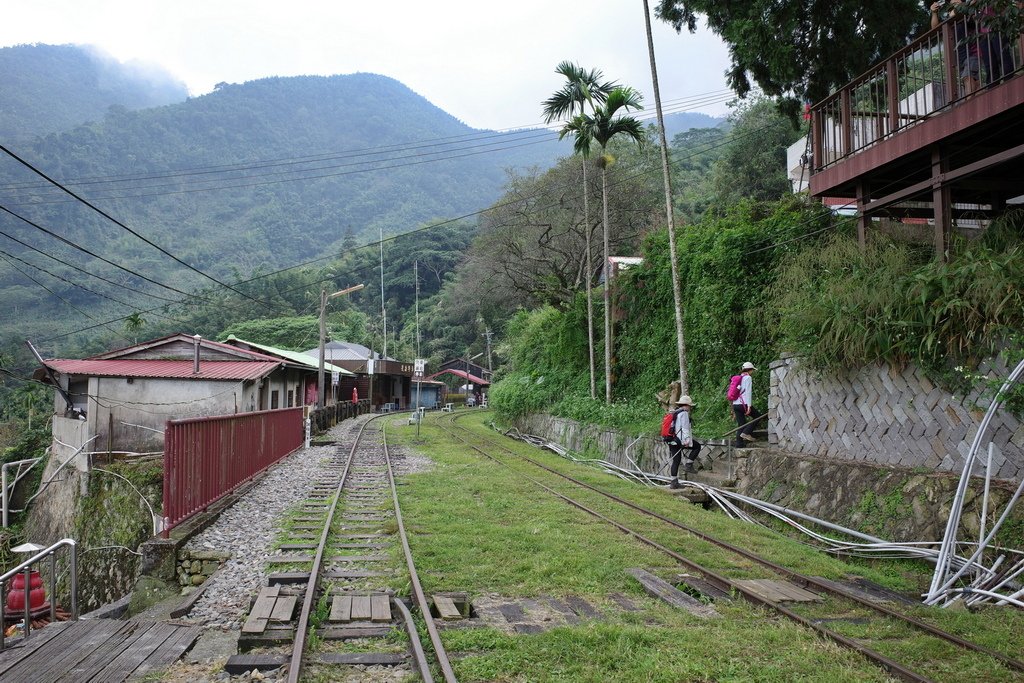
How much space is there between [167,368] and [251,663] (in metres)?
21.1

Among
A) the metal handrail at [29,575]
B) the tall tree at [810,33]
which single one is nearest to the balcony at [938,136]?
the tall tree at [810,33]

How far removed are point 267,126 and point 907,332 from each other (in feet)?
664

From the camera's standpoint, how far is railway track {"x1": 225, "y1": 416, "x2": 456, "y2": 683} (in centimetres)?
459

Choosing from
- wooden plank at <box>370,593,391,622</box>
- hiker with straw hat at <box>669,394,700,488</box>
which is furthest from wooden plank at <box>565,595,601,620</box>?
hiker with straw hat at <box>669,394,700,488</box>

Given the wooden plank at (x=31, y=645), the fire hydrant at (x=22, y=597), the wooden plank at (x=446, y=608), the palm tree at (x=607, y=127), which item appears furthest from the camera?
the palm tree at (x=607, y=127)

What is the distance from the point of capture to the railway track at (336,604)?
15.1 ft

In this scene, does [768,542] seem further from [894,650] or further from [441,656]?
[441,656]

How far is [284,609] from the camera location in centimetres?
547

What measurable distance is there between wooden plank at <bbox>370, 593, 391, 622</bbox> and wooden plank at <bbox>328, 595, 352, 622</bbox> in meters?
0.18

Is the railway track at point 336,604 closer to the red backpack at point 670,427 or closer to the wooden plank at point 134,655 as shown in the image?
the wooden plank at point 134,655

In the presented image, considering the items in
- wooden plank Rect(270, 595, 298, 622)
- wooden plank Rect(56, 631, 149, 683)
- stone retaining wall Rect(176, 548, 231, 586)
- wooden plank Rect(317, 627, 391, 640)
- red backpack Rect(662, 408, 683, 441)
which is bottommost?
stone retaining wall Rect(176, 548, 231, 586)

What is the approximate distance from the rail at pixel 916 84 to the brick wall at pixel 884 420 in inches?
151

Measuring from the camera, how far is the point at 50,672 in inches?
173

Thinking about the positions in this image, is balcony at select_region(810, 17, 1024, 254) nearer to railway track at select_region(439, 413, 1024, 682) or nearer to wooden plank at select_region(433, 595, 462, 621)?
railway track at select_region(439, 413, 1024, 682)
